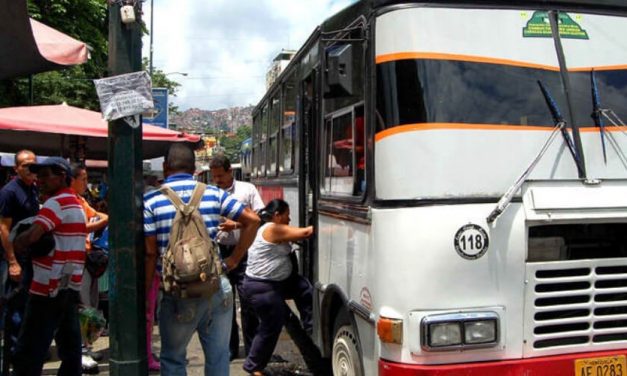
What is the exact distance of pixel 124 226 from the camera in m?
3.47

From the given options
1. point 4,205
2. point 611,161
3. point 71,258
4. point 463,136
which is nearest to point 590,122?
point 611,161

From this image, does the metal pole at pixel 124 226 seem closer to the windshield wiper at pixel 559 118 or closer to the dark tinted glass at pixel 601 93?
the windshield wiper at pixel 559 118

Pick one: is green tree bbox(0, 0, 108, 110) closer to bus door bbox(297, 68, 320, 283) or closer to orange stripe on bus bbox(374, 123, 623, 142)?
bus door bbox(297, 68, 320, 283)

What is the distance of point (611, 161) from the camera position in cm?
357

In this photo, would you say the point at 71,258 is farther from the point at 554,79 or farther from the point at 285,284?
the point at 554,79

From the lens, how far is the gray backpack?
348 centimetres

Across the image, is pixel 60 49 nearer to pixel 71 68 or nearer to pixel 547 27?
pixel 547 27

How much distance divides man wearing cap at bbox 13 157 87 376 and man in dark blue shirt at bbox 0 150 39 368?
1.63 ft

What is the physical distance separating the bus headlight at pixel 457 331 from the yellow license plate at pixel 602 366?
549 mm

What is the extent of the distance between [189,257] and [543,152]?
6.85 ft

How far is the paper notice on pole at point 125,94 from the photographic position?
134 inches

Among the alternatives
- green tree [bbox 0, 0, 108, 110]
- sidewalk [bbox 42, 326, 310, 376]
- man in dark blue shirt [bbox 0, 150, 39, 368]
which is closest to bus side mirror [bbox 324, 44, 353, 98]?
man in dark blue shirt [bbox 0, 150, 39, 368]

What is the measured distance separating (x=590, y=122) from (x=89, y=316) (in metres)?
4.24

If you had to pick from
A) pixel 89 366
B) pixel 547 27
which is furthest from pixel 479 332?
pixel 89 366
